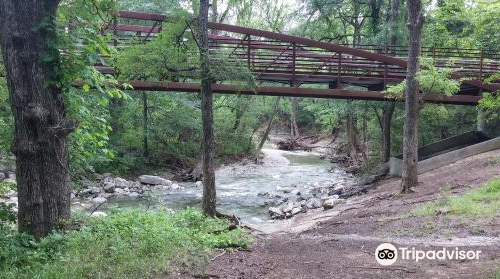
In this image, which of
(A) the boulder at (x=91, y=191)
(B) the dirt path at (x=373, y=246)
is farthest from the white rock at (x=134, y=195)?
(B) the dirt path at (x=373, y=246)

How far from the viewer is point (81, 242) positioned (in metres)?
4.95

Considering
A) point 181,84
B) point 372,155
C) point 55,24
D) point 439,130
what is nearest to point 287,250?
point 55,24

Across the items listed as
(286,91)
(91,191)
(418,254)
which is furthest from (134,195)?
(418,254)

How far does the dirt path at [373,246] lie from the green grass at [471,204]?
0.33 meters

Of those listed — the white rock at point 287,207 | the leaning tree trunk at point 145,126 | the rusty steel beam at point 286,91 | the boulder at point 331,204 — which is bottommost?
the white rock at point 287,207

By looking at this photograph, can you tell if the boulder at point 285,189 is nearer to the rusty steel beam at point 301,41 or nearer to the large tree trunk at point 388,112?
the large tree trunk at point 388,112

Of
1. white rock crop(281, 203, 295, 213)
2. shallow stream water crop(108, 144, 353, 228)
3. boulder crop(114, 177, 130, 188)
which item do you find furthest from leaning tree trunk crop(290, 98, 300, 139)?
white rock crop(281, 203, 295, 213)

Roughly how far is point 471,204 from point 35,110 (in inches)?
299

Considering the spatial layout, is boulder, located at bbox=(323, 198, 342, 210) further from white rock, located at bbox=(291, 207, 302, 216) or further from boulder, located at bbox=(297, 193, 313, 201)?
boulder, located at bbox=(297, 193, 313, 201)

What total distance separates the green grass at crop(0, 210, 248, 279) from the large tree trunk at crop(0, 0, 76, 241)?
440 mm

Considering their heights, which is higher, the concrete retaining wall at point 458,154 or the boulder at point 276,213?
the concrete retaining wall at point 458,154

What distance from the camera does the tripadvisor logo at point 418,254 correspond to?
521cm

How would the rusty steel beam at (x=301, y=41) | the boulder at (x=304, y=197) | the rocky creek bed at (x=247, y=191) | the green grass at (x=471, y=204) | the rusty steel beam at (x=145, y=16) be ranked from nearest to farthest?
the green grass at (x=471, y=204) → the rusty steel beam at (x=145, y=16) → the rusty steel beam at (x=301, y=41) → the rocky creek bed at (x=247, y=191) → the boulder at (x=304, y=197)

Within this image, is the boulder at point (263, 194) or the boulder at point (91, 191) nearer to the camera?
the boulder at point (91, 191)
